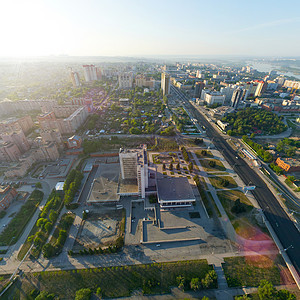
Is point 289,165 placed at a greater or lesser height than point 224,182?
greater

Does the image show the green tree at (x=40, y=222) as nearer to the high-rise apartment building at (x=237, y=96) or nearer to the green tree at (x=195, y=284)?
the green tree at (x=195, y=284)

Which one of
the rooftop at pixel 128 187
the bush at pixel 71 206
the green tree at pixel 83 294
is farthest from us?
the rooftop at pixel 128 187

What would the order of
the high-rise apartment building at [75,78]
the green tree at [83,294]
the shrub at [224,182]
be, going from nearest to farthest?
the green tree at [83,294] → the shrub at [224,182] → the high-rise apartment building at [75,78]

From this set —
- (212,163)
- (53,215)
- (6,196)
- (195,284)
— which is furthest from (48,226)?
(212,163)

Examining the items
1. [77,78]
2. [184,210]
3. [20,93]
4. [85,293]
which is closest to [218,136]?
[184,210]

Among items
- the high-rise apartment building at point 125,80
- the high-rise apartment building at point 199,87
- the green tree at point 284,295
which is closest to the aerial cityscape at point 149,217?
the green tree at point 284,295

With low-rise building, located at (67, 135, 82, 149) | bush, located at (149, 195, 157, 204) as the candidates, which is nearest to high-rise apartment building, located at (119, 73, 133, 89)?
low-rise building, located at (67, 135, 82, 149)

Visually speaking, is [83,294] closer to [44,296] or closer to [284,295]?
[44,296]
